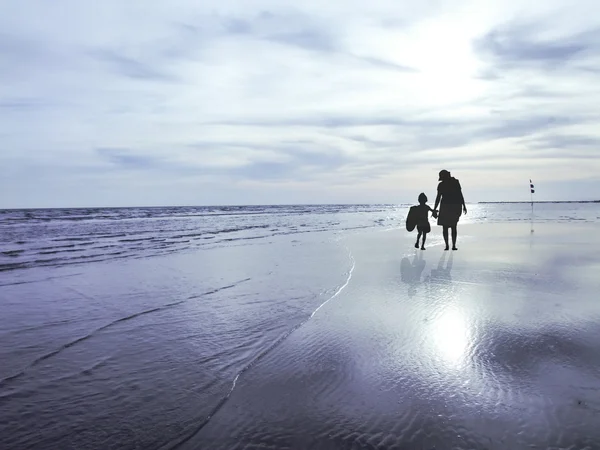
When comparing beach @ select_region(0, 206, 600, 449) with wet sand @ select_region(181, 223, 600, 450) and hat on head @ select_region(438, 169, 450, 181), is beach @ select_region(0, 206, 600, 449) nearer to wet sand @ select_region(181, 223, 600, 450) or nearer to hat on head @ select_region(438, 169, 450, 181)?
wet sand @ select_region(181, 223, 600, 450)

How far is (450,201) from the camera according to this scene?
478 inches

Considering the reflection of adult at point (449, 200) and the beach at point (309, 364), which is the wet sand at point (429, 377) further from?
the reflection of adult at point (449, 200)

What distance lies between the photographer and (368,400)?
2.97 m

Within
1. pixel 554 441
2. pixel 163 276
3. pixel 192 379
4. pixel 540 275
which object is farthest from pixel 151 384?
pixel 540 275

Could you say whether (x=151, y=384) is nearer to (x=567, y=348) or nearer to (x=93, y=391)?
(x=93, y=391)

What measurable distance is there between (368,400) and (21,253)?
15.9 metres

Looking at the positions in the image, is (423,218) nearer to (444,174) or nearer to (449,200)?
(449,200)

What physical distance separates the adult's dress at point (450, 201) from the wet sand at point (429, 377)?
5748 millimetres

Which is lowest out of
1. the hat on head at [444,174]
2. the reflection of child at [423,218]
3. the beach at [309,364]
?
the beach at [309,364]

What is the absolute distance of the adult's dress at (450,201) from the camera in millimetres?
12125

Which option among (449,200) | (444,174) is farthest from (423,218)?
(444,174)

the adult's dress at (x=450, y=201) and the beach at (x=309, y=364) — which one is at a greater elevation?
the adult's dress at (x=450, y=201)

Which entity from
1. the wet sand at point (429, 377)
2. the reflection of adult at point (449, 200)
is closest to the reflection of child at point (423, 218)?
the reflection of adult at point (449, 200)

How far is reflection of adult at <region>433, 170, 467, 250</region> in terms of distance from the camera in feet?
39.8
